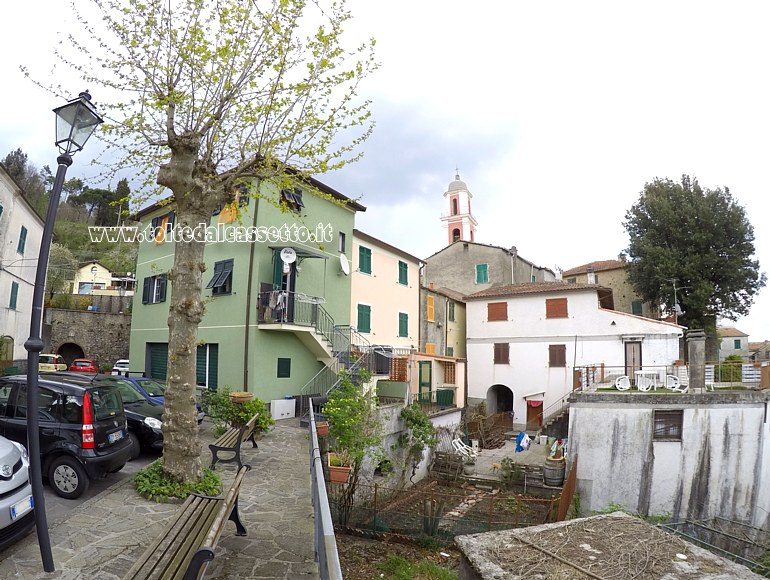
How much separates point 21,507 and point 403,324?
19391mm

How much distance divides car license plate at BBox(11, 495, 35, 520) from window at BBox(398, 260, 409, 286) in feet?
62.9

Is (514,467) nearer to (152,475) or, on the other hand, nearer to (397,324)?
(397,324)

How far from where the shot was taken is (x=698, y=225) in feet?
94.1

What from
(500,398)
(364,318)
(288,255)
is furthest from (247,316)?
(500,398)

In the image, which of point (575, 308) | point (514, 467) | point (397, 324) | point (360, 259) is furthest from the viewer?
point (575, 308)

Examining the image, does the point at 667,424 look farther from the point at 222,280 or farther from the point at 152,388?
the point at 222,280

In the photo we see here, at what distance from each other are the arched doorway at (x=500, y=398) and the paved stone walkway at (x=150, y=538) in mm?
22535

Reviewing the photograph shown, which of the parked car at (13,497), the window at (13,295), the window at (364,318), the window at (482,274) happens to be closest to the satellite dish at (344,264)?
the window at (364,318)

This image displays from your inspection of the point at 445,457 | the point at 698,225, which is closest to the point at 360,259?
the point at 445,457

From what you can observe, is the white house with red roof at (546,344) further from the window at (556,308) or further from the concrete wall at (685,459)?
the concrete wall at (685,459)

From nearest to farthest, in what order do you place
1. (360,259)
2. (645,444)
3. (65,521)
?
1. (65,521)
2. (645,444)
3. (360,259)

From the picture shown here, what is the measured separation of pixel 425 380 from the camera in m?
19.5

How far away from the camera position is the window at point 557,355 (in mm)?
26125

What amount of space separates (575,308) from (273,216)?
17312 millimetres
